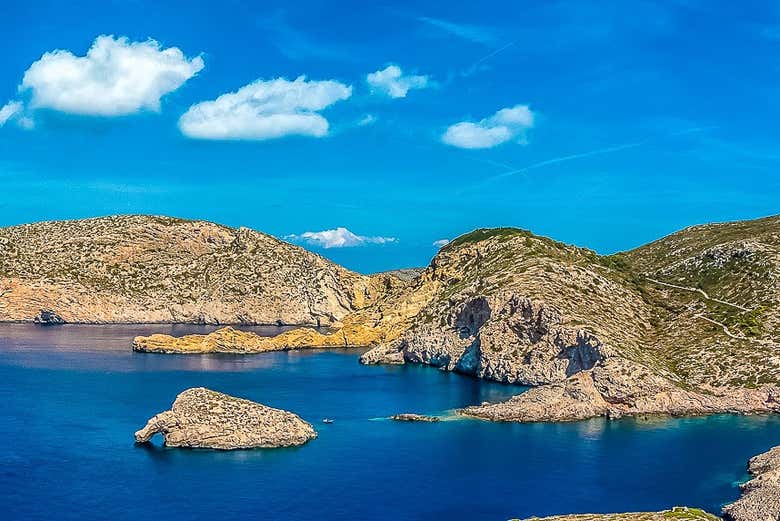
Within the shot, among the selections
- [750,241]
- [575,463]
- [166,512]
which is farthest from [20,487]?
[750,241]

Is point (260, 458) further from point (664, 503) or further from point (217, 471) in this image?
point (664, 503)

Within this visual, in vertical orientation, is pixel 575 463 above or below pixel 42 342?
below

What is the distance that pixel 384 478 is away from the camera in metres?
84.9

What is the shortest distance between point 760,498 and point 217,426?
53.4 metres

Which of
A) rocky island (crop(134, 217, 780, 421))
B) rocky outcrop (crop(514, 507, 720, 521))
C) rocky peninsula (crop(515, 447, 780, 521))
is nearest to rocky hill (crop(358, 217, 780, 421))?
rocky island (crop(134, 217, 780, 421))

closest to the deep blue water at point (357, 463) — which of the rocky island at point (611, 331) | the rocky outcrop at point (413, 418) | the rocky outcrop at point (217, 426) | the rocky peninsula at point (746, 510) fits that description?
the rocky outcrop at point (217, 426)

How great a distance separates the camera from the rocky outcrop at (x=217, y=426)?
307 feet

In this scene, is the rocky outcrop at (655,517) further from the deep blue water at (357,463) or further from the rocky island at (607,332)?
the rocky island at (607,332)

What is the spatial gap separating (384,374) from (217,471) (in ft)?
251

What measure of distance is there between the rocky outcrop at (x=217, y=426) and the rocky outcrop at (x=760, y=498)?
45401 millimetres

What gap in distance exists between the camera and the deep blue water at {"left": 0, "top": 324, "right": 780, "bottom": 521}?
75.9 metres

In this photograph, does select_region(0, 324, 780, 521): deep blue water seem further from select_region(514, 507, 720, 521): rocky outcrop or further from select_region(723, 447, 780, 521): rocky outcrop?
select_region(514, 507, 720, 521): rocky outcrop

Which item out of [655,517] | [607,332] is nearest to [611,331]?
[607,332]

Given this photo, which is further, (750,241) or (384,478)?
(750,241)
